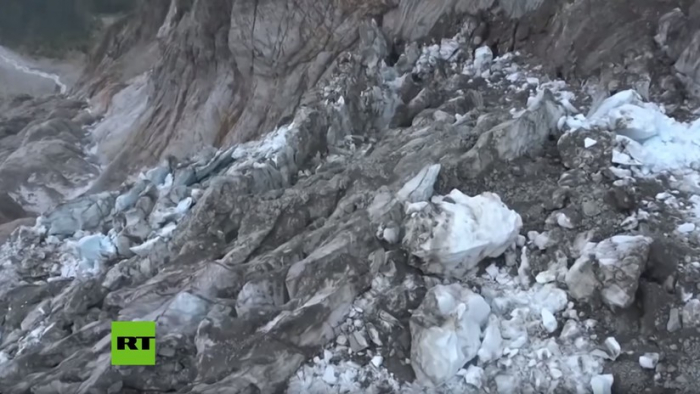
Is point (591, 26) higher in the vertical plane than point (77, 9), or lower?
higher

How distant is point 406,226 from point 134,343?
8.42 ft

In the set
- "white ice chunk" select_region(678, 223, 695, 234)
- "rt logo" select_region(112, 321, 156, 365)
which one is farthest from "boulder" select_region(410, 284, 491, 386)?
"rt logo" select_region(112, 321, 156, 365)

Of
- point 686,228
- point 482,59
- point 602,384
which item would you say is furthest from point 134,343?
point 482,59

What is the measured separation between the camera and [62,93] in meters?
19.6

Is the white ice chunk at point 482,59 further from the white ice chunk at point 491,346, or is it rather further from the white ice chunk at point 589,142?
the white ice chunk at point 491,346

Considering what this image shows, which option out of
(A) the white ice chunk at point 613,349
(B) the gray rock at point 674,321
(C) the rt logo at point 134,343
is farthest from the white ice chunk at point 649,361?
(C) the rt logo at point 134,343

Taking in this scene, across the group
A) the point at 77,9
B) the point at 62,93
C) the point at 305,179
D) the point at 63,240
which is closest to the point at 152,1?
the point at 62,93

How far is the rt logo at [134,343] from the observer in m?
5.94

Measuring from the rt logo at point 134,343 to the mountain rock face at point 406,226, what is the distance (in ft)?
0.30

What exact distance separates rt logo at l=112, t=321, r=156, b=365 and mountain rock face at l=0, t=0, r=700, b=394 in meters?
0.09

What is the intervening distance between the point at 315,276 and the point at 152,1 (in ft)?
50.0

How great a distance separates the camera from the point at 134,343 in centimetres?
610

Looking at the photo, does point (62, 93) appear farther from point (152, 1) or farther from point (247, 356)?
point (247, 356)

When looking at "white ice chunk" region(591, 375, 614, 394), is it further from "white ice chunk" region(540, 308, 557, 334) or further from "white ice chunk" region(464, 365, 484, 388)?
"white ice chunk" region(464, 365, 484, 388)
